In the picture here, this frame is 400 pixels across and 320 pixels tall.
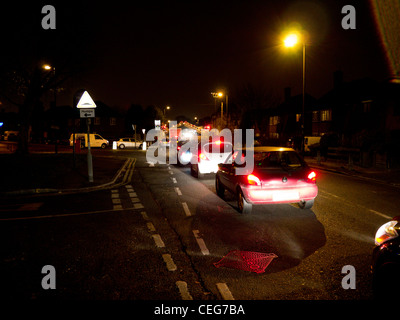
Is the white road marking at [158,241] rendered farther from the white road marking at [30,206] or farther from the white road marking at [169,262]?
the white road marking at [30,206]

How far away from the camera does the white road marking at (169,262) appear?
468 cm

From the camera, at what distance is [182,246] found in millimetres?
5668

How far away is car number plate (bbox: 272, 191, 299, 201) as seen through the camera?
739 cm

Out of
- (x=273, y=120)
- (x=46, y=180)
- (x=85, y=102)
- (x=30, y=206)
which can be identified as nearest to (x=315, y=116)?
(x=273, y=120)

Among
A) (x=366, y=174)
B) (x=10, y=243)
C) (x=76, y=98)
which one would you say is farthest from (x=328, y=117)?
(x=10, y=243)

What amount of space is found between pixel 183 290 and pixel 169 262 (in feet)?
3.18

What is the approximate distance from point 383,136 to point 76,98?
59.2 ft

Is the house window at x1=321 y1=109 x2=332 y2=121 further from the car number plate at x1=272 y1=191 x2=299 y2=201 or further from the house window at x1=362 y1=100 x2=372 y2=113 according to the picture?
the car number plate at x1=272 y1=191 x2=299 y2=201

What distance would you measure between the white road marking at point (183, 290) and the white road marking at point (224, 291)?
380mm

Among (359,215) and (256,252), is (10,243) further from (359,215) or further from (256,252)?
(359,215)

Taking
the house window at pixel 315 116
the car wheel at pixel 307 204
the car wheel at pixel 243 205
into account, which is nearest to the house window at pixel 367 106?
the house window at pixel 315 116
